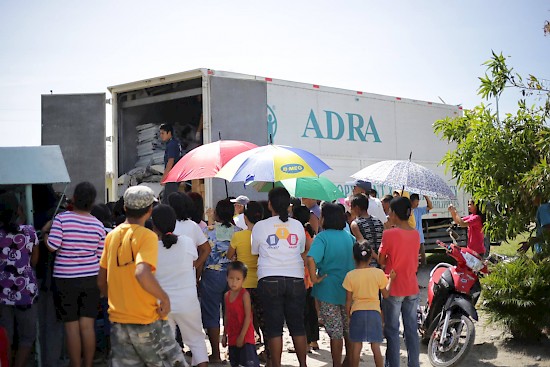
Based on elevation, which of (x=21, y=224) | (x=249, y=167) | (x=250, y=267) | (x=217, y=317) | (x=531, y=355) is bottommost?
(x=531, y=355)

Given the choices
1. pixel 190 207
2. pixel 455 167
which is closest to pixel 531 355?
pixel 455 167

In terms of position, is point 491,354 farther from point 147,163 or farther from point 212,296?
point 147,163

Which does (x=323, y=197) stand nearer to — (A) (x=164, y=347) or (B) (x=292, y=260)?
(B) (x=292, y=260)

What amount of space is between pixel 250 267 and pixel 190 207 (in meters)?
0.83

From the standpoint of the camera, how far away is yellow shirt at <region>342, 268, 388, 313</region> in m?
5.48

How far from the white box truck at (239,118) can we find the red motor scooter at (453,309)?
3.07m

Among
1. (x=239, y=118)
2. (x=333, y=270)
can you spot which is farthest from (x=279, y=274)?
(x=239, y=118)

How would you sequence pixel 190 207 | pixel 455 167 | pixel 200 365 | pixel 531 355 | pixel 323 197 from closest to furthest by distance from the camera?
pixel 200 365
pixel 190 207
pixel 531 355
pixel 323 197
pixel 455 167

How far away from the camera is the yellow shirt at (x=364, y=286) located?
5.48 metres

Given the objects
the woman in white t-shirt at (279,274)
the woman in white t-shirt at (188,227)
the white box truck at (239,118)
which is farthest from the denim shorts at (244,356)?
the white box truck at (239,118)

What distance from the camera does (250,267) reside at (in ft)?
19.9

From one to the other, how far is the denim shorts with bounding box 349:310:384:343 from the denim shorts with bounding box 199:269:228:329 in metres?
1.48

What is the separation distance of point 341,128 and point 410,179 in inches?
209

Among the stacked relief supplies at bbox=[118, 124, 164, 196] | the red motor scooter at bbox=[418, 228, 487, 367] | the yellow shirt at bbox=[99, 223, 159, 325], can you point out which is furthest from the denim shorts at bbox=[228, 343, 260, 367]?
the stacked relief supplies at bbox=[118, 124, 164, 196]
